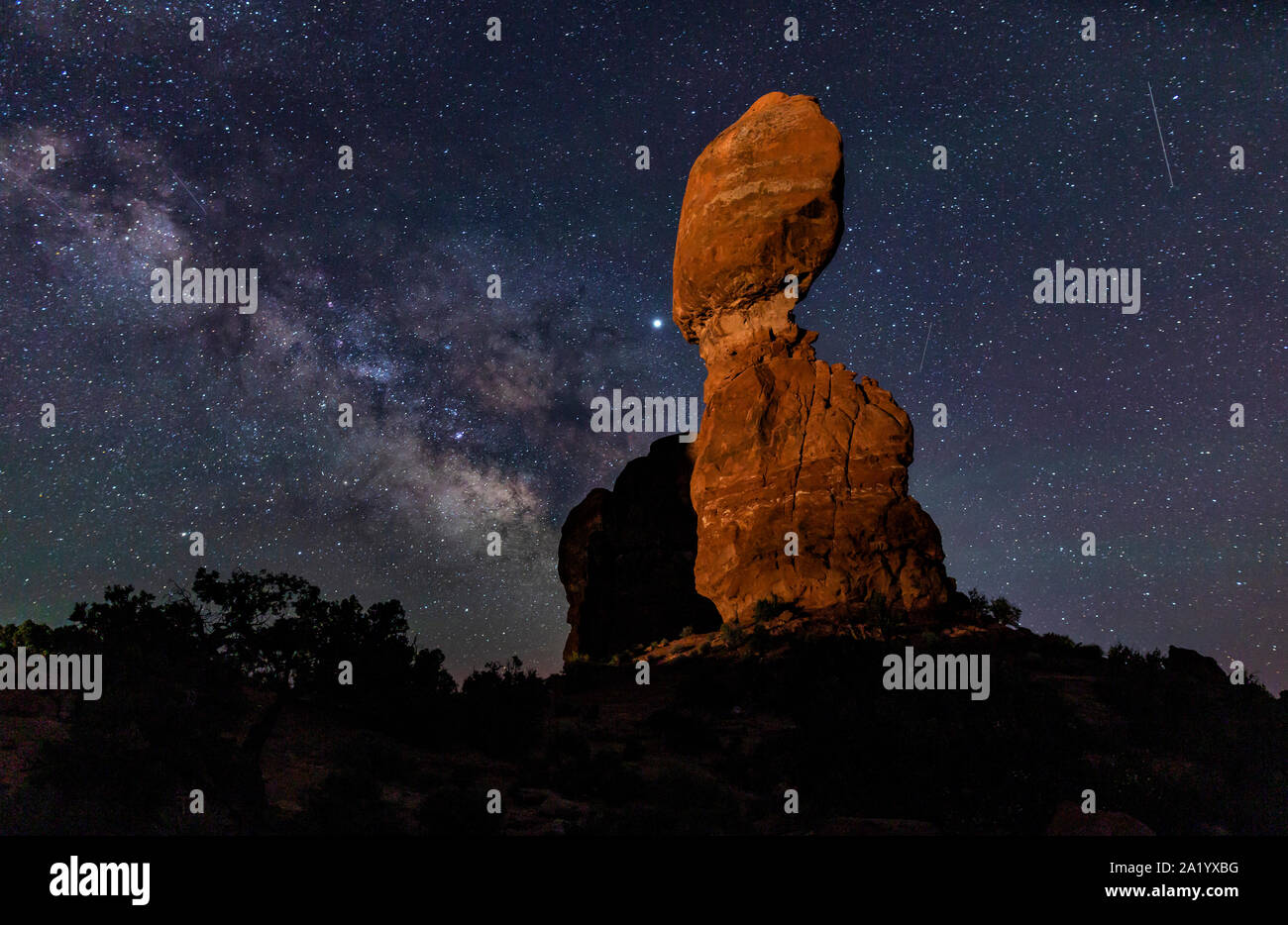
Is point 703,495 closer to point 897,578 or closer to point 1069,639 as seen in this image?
point 897,578

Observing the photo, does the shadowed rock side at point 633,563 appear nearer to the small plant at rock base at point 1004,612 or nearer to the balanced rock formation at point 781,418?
the balanced rock formation at point 781,418

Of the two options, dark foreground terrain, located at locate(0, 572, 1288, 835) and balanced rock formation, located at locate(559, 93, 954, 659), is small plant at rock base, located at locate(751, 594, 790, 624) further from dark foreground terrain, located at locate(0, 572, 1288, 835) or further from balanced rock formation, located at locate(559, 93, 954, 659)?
dark foreground terrain, located at locate(0, 572, 1288, 835)

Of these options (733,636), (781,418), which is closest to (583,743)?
(733,636)

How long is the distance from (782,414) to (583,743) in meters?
17.1

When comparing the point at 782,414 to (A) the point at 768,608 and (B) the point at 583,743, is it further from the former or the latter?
(B) the point at 583,743

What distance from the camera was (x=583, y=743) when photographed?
14.8 meters

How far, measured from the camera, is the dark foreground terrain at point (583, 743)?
29.9 ft

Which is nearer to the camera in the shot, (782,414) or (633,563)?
(782,414)

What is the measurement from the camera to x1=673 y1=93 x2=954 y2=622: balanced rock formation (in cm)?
2530

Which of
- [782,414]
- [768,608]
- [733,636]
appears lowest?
[733,636]

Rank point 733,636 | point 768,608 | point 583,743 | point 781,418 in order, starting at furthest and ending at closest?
1. point 781,418
2. point 768,608
3. point 733,636
4. point 583,743

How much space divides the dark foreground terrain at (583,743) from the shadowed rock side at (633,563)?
16763 millimetres
